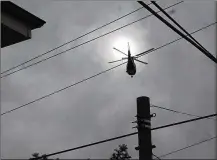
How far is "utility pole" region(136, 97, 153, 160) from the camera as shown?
11.7 metres

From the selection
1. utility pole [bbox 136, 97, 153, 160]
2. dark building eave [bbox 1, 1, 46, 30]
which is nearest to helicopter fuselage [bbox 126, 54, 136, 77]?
utility pole [bbox 136, 97, 153, 160]

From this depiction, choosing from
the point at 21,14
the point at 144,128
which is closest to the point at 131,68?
the point at 144,128

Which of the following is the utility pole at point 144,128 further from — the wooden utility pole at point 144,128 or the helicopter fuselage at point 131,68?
the helicopter fuselage at point 131,68

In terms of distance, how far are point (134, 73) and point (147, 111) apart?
2482mm

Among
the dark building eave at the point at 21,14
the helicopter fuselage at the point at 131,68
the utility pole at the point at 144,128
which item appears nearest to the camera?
the dark building eave at the point at 21,14

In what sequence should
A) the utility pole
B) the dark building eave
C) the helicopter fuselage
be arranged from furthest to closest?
the helicopter fuselage → the utility pole → the dark building eave

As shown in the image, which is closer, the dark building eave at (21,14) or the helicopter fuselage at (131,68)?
the dark building eave at (21,14)

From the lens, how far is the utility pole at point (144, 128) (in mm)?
11719

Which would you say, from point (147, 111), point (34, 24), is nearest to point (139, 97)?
point (147, 111)

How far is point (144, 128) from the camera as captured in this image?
479 inches

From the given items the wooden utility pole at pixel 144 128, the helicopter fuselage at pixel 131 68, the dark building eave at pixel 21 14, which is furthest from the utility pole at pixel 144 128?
the dark building eave at pixel 21 14

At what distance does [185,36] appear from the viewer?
7.48m

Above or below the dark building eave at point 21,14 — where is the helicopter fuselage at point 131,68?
above

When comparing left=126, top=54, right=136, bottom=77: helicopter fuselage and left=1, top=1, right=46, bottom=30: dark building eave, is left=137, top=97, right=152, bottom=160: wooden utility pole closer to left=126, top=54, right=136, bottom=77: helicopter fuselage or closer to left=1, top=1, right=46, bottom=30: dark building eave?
left=126, top=54, right=136, bottom=77: helicopter fuselage
